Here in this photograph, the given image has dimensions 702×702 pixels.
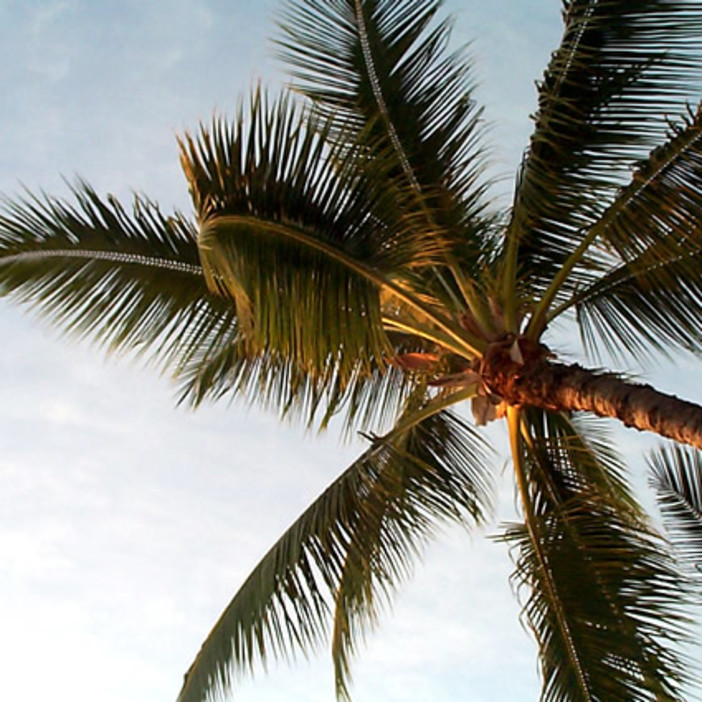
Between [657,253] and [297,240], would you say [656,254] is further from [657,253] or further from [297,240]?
[297,240]

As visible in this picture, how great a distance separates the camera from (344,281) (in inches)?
243

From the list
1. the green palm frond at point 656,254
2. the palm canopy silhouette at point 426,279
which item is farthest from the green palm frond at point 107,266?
the green palm frond at point 656,254

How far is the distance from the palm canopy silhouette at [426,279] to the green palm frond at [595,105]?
0.01 metres

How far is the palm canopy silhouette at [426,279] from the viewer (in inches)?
239

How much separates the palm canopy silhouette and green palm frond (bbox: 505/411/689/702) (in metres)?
0.01

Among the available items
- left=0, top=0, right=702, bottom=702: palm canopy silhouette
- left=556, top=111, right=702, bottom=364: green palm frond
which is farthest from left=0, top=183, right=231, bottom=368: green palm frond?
left=556, top=111, right=702, bottom=364: green palm frond

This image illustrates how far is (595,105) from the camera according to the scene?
263 inches

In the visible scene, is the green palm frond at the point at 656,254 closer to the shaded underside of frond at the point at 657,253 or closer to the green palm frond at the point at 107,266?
the shaded underside of frond at the point at 657,253

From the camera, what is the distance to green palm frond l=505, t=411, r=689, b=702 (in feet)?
22.3

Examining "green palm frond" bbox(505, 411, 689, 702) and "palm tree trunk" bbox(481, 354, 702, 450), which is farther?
"green palm frond" bbox(505, 411, 689, 702)

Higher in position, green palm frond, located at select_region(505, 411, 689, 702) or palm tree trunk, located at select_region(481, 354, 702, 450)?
palm tree trunk, located at select_region(481, 354, 702, 450)

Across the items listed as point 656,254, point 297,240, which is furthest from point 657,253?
point 297,240

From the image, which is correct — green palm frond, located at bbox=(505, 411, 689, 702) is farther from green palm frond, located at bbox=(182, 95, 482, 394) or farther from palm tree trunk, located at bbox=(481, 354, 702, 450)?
green palm frond, located at bbox=(182, 95, 482, 394)

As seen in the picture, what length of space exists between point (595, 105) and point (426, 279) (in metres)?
1.57
